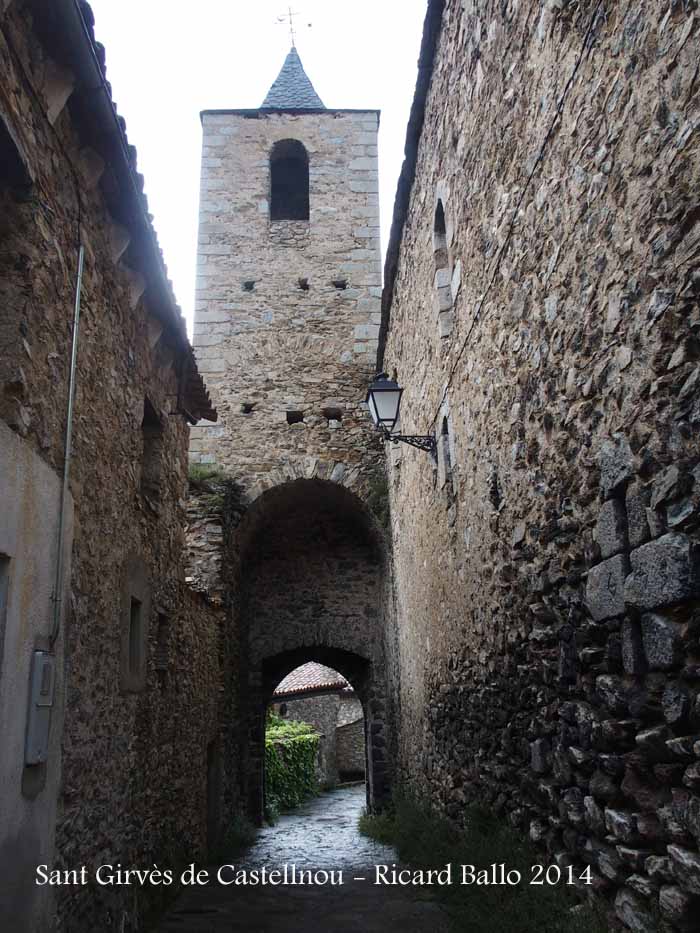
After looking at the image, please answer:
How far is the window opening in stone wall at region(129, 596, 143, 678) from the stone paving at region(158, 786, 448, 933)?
157 centimetres

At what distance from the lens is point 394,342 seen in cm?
937

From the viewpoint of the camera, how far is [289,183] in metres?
13.8

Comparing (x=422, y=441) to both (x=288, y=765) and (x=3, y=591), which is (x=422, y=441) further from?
(x=288, y=765)

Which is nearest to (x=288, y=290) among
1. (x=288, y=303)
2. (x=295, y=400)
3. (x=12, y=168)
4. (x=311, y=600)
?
(x=288, y=303)

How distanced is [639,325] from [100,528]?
2.97m

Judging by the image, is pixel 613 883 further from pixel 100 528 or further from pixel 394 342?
pixel 394 342

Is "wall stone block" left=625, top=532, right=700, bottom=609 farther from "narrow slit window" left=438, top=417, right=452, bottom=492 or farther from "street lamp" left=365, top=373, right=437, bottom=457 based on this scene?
"street lamp" left=365, top=373, right=437, bottom=457

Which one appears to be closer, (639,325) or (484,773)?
(639,325)

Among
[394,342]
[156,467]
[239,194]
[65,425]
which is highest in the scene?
[239,194]

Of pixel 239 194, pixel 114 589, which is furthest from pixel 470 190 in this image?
pixel 239 194

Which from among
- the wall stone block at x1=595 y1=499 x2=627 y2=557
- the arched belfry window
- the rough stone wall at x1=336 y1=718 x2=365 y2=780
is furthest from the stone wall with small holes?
the rough stone wall at x1=336 y1=718 x2=365 y2=780

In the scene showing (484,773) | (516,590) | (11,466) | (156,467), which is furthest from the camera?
(156,467)

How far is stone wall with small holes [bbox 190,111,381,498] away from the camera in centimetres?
1106

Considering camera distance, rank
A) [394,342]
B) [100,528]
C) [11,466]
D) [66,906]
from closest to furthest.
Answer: [11,466]
[66,906]
[100,528]
[394,342]
